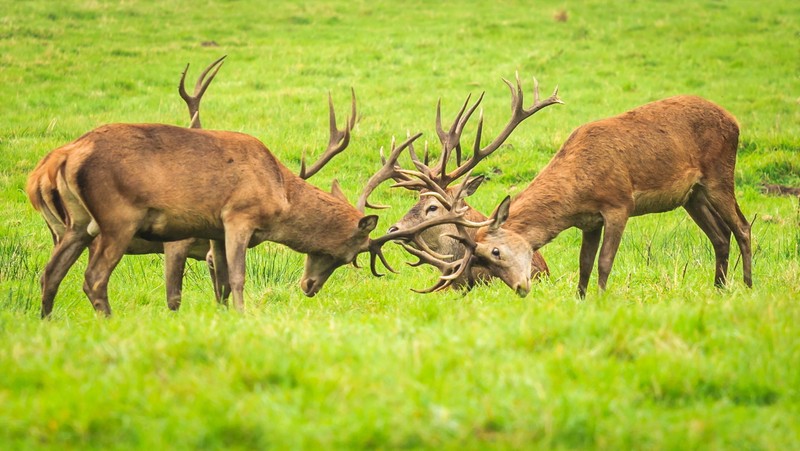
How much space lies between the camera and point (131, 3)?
2650 centimetres

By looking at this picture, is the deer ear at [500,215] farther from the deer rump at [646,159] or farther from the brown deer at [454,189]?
the brown deer at [454,189]

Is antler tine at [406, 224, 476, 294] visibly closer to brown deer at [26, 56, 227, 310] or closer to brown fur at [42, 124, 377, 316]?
brown fur at [42, 124, 377, 316]

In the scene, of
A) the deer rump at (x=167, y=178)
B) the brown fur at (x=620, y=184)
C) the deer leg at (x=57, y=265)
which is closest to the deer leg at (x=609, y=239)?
the brown fur at (x=620, y=184)

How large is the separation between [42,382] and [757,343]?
11.1 feet

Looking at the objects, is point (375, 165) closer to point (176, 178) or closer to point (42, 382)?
point (176, 178)

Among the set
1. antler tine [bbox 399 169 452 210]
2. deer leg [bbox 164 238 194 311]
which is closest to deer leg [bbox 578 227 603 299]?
antler tine [bbox 399 169 452 210]

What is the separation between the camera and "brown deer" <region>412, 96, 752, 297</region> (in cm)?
826

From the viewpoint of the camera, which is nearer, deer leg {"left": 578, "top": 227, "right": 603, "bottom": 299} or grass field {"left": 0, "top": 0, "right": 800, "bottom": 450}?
grass field {"left": 0, "top": 0, "right": 800, "bottom": 450}

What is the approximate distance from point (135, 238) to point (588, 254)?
381 cm

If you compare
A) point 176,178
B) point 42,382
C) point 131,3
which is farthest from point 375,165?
point 131,3

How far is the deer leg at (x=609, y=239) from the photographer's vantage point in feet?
26.9

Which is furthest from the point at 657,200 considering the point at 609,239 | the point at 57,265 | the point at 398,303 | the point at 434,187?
the point at 57,265

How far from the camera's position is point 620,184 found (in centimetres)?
823

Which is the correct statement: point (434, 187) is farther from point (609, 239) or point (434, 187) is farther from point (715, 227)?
point (715, 227)
